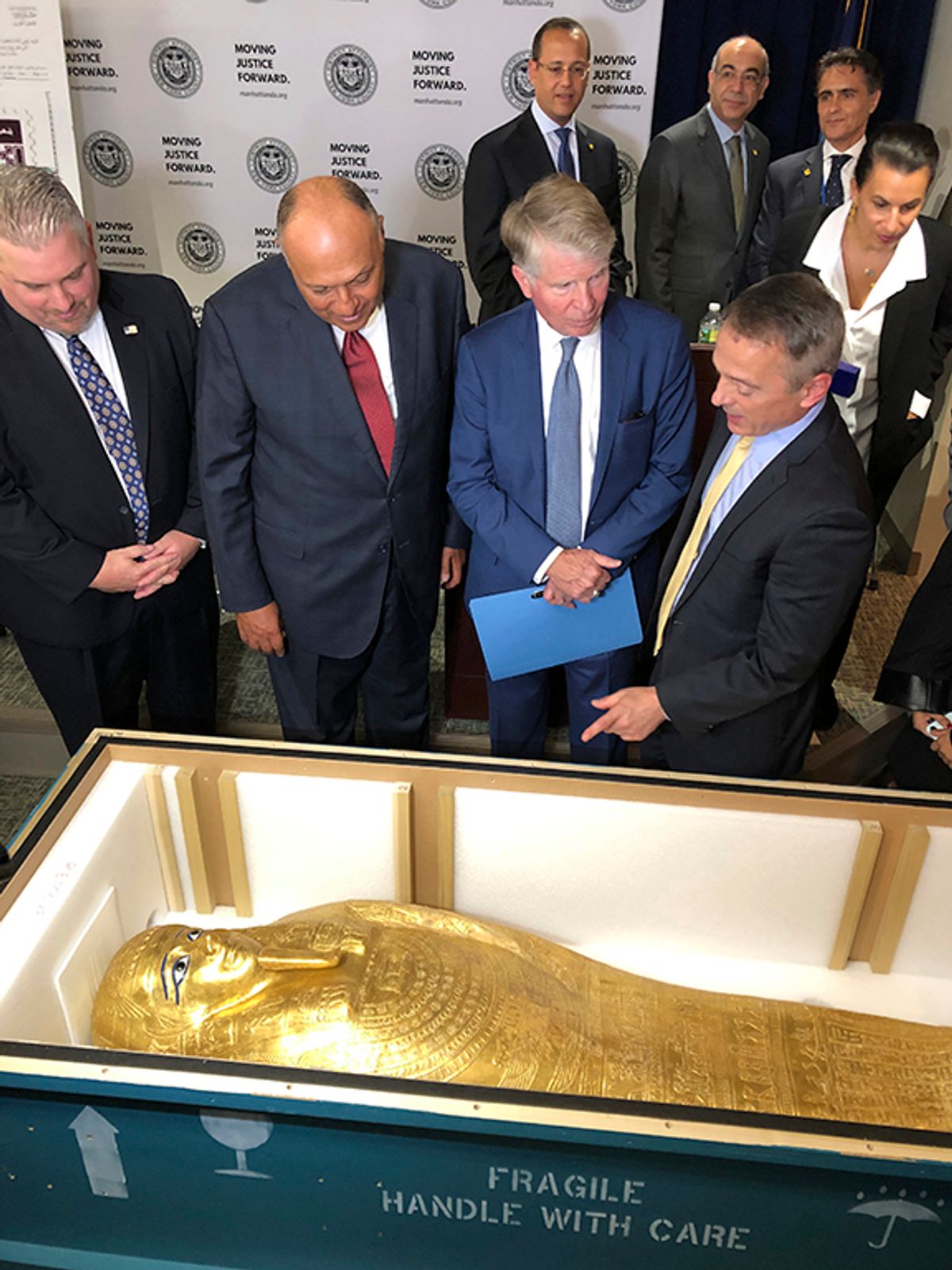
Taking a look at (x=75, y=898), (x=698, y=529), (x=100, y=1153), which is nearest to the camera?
(x=100, y=1153)

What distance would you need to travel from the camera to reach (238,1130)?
1.43m

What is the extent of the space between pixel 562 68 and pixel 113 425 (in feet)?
7.86

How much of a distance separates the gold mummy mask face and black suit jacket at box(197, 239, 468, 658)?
0.88 meters

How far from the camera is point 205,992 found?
5.27 feet

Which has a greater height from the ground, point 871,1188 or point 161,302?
point 161,302

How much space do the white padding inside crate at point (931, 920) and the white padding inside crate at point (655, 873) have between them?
131mm

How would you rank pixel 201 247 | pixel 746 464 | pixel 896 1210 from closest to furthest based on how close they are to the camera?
pixel 896 1210 → pixel 746 464 → pixel 201 247

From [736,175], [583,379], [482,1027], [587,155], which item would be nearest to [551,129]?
[587,155]

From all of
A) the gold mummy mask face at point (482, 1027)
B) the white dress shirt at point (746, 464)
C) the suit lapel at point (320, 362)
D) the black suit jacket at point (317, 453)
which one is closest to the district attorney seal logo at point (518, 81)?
the black suit jacket at point (317, 453)

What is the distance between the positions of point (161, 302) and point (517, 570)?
97cm

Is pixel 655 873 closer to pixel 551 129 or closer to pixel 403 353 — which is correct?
pixel 403 353

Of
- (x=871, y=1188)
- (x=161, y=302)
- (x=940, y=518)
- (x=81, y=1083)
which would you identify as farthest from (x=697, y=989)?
(x=940, y=518)

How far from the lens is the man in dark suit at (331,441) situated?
2.02 m

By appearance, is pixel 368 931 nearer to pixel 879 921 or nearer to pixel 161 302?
pixel 879 921
